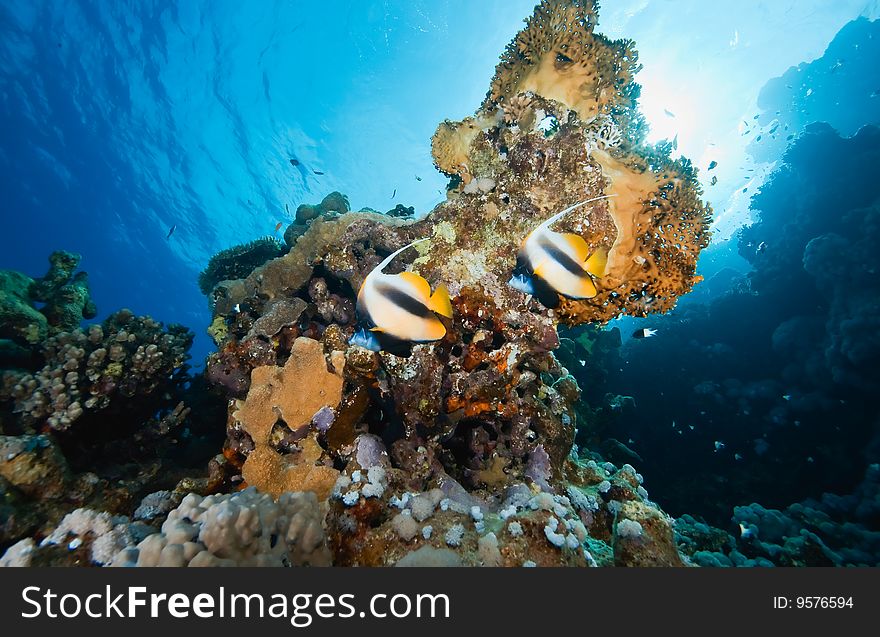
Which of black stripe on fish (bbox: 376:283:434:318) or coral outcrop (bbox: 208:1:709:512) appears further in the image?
coral outcrop (bbox: 208:1:709:512)

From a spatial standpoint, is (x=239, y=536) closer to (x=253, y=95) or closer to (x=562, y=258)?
(x=562, y=258)

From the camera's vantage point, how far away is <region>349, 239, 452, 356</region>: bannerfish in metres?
1.89

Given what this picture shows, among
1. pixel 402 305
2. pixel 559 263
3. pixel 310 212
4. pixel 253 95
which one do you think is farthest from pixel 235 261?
pixel 253 95

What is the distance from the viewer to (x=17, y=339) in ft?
24.4

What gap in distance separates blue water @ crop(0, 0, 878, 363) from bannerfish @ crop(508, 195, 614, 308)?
18.5 m

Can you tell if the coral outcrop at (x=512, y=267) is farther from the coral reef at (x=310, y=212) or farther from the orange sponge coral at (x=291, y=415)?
the coral reef at (x=310, y=212)

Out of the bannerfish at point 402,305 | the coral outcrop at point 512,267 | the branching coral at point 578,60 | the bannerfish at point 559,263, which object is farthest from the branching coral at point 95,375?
the branching coral at point 578,60

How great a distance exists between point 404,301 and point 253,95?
112 feet

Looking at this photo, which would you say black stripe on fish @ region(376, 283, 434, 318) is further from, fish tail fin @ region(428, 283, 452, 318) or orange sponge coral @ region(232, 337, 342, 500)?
orange sponge coral @ region(232, 337, 342, 500)

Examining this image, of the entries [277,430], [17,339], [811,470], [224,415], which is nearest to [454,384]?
[277,430]

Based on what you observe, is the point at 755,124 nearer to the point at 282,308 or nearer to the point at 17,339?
the point at 282,308

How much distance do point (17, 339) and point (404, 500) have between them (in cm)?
931

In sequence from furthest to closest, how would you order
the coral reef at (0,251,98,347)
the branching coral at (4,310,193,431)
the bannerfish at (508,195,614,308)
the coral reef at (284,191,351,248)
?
the coral reef at (284,191,351,248) < the coral reef at (0,251,98,347) < the branching coral at (4,310,193,431) < the bannerfish at (508,195,614,308)

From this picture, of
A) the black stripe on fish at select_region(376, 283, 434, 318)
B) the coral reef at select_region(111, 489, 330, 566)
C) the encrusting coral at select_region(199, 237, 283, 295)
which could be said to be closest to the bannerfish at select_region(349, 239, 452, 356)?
the black stripe on fish at select_region(376, 283, 434, 318)
